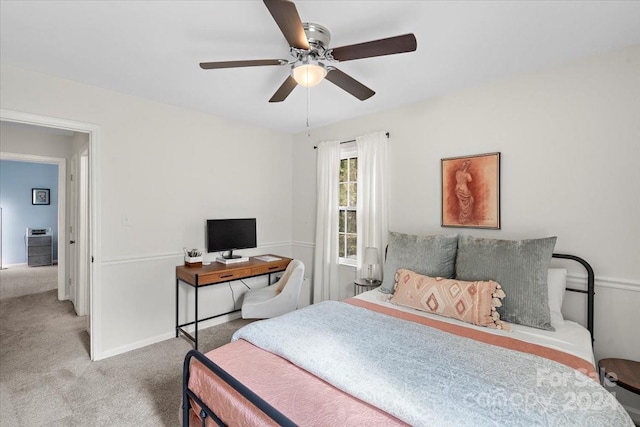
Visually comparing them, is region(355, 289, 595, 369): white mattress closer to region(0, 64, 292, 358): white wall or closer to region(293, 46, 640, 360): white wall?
region(293, 46, 640, 360): white wall

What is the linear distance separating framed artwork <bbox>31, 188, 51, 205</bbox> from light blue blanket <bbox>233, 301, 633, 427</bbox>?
7994 millimetres

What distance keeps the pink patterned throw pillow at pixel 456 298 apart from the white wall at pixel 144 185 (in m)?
2.39

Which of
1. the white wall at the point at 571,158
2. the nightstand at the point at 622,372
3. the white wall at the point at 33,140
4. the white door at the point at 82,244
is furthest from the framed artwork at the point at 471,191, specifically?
the white wall at the point at 33,140

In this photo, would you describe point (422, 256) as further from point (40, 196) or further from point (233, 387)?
point (40, 196)

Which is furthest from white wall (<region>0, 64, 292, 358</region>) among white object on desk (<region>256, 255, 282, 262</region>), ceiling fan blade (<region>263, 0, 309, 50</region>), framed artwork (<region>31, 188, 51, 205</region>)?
framed artwork (<region>31, 188, 51, 205</region>)

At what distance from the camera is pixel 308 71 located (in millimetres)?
1758

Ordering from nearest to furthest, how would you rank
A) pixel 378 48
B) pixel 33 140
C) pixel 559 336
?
A: pixel 378 48 < pixel 559 336 < pixel 33 140

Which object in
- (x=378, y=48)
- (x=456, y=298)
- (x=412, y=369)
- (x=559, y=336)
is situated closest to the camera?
(x=412, y=369)

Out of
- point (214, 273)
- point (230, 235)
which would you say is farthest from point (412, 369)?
point (230, 235)

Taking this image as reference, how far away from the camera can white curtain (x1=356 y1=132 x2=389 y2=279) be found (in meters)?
3.30

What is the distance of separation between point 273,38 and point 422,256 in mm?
2002

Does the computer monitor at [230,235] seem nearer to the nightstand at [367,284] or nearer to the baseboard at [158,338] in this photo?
the baseboard at [158,338]

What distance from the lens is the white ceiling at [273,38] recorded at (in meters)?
1.67

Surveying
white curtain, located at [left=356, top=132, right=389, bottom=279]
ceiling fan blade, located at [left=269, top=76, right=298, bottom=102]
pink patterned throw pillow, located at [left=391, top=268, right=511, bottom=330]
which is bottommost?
pink patterned throw pillow, located at [left=391, top=268, right=511, bottom=330]
